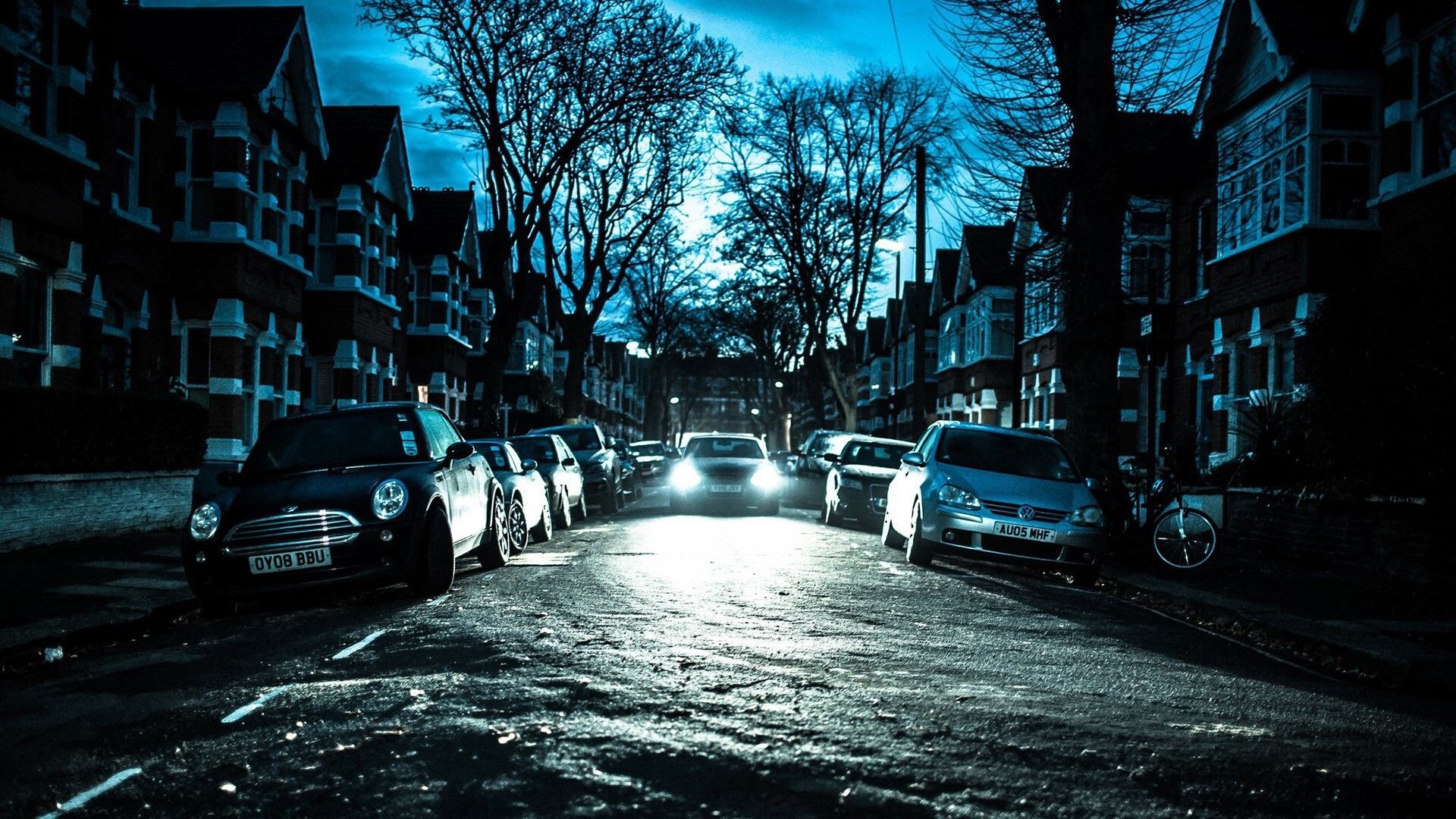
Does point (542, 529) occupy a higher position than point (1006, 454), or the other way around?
point (1006, 454)

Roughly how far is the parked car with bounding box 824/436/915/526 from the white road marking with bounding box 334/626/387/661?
1282 centimetres

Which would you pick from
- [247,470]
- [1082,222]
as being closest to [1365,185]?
[1082,222]

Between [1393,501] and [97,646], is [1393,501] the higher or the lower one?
the higher one

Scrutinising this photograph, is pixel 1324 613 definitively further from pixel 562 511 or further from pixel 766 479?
pixel 766 479

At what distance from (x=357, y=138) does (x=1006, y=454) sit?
22328 millimetres

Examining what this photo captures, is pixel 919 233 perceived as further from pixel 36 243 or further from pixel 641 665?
pixel 641 665

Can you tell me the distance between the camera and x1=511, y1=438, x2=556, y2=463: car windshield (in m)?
20.9

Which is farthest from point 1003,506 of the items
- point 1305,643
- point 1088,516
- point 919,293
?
point 919,293

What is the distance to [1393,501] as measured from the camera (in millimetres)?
11906

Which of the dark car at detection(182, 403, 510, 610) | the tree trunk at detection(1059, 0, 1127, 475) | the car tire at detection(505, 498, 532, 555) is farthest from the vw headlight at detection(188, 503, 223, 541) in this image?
the tree trunk at detection(1059, 0, 1127, 475)

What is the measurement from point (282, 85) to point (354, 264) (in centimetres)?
508

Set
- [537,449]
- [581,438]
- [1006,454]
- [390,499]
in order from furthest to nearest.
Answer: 1. [581,438]
2. [537,449]
3. [1006,454]
4. [390,499]

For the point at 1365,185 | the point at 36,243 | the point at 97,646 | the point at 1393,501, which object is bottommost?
the point at 97,646

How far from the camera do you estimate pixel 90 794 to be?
4.53 meters
